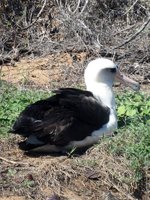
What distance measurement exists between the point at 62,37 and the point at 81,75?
1606 millimetres

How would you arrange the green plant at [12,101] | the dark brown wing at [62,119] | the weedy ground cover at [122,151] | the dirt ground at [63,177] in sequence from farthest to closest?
the green plant at [12,101], the dark brown wing at [62,119], the weedy ground cover at [122,151], the dirt ground at [63,177]

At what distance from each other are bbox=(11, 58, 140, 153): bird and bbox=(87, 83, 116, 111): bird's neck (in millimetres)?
27

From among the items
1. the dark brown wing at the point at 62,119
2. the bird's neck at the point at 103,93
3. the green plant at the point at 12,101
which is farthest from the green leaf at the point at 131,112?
the green plant at the point at 12,101

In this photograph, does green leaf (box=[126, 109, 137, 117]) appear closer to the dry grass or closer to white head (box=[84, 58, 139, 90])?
white head (box=[84, 58, 139, 90])

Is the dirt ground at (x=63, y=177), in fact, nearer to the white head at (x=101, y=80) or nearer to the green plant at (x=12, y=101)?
the green plant at (x=12, y=101)

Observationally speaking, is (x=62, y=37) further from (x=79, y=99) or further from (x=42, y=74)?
(x=79, y=99)

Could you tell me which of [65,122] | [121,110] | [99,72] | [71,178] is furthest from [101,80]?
[71,178]

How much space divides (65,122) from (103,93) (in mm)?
717

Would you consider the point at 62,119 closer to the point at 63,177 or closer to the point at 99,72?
the point at 63,177

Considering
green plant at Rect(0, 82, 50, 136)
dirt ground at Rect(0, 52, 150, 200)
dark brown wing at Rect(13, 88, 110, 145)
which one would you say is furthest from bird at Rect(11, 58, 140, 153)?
green plant at Rect(0, 82, 50, 136)

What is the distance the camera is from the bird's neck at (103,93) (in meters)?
6.96

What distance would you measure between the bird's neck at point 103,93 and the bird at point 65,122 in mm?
27

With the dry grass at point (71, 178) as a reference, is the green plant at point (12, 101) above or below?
below

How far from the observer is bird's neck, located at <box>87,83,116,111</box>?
6957mm
